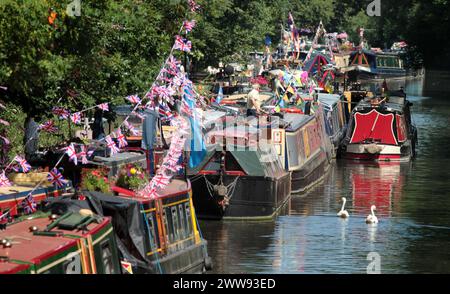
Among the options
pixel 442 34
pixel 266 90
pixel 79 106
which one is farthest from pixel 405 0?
pixel 79 106

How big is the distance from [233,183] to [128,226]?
966 centimetres

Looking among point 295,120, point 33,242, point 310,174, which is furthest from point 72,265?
point 295,120

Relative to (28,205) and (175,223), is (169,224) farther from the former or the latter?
(28,205)

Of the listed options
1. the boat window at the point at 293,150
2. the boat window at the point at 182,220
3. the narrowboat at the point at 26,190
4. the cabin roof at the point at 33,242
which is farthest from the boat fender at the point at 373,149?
the cabin roof at the point at 33,242

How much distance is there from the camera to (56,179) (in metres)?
20.1

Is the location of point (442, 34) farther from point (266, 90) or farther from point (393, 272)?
point (393, 272)

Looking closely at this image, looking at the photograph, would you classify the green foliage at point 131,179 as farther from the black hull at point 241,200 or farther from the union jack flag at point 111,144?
the black hull at point 241,200

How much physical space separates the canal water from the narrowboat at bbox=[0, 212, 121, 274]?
726 cm

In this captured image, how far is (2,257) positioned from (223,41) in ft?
135

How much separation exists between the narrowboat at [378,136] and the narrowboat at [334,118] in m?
1.00

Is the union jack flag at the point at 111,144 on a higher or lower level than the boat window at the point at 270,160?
higher

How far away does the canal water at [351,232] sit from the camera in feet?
81.8

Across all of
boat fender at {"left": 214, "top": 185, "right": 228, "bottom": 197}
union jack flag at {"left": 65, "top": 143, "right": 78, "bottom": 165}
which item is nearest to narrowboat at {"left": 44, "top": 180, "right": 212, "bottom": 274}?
union jack flag at {"left": 65, "top": 143, "right": 78, "bottom": 165}

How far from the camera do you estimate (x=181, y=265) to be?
68.3ft
